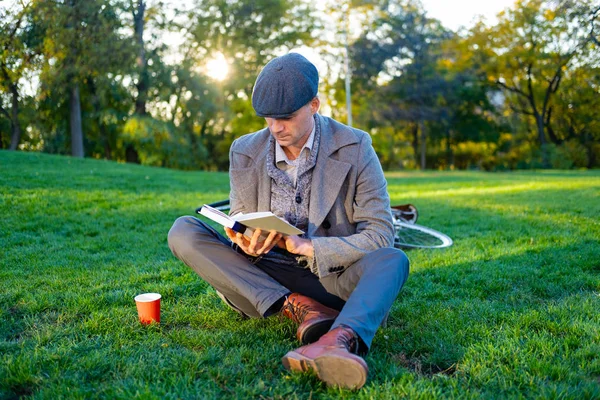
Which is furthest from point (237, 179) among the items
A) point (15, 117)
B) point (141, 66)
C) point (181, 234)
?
point (141, 66)

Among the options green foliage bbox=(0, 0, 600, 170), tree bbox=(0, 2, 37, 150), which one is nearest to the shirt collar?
tree bbox=(0, 2, 37, 150)

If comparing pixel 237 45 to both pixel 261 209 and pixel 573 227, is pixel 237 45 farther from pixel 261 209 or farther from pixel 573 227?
pixel 261 209

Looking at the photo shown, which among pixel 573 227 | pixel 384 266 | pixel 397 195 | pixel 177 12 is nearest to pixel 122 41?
pixel 177 12

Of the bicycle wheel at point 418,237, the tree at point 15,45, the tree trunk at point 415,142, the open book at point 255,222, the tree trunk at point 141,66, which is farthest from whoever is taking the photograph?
the tree trunk at point 415,142

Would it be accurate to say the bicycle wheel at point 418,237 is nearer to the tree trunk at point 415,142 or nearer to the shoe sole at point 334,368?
the shoe sole at point 334,368

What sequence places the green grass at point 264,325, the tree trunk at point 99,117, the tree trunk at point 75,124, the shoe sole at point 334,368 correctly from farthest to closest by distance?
1. the tree trunk at point 99,117
2. the tree trunk at point 75,124
3. the green grass at point 264,325
4. the shoe sole at point 334,368

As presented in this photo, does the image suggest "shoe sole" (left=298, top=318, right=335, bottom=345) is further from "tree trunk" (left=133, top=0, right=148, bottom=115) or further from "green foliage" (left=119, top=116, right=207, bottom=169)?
"tree trunk" (left=133, top=0, right=148, bottom=115)

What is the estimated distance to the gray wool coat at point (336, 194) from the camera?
9.64 feet

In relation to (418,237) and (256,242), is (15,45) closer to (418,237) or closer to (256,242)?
(418,237)

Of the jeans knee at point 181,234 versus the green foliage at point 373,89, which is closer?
the jeans knee at point 181,234

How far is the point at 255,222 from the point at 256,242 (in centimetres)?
30

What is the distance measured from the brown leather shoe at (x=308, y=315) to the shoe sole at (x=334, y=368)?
1.08ft

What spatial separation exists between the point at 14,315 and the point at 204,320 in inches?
50.0

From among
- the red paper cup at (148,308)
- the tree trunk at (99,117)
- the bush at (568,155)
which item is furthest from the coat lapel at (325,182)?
the bush at (568,155)
